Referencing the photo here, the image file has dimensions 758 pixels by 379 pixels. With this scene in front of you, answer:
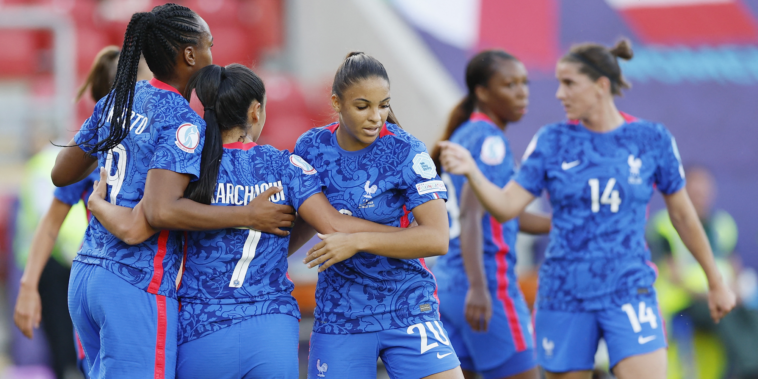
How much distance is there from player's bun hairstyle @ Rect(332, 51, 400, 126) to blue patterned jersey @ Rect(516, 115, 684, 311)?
124 cm

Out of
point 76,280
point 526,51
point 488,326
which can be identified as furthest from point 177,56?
point 526,51

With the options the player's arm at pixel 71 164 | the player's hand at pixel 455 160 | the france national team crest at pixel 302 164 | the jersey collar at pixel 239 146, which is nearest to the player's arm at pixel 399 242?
the france national team crest at pixel 302 164

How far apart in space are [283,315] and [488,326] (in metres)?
1.53

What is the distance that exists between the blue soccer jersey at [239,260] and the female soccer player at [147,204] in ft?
0.19

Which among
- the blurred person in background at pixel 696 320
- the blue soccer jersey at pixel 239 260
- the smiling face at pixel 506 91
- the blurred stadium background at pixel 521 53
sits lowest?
the blurred person in background at pixel 696 320

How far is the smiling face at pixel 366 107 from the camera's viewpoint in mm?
2686

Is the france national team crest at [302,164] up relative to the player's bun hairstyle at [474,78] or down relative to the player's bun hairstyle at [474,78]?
down

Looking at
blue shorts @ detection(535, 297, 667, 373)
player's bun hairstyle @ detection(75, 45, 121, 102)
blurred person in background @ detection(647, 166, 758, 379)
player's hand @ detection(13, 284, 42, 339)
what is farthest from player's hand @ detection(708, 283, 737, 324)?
blurred person in background @ detection(647, 166, 758, 379)

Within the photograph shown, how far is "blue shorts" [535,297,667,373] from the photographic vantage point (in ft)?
11.2

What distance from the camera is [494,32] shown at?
975 centimetres

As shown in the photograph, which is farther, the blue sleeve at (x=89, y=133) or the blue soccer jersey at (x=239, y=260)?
the blue sleeve at (x=89, y=133)

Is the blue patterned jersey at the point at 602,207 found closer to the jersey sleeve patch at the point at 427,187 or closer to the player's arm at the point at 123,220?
the jersey sleeve patch at the point at 427,187

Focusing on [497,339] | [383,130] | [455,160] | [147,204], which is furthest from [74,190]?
[497,339]

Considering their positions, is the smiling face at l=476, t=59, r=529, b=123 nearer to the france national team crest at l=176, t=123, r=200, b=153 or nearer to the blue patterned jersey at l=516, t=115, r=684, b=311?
the blue patterned jersey at l=516, t=115, r=684, b=311
